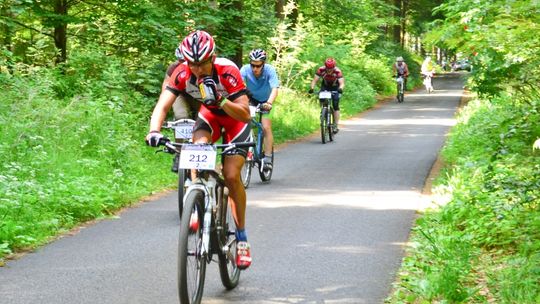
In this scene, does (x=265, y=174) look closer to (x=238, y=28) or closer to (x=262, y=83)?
(x=262, y=83)

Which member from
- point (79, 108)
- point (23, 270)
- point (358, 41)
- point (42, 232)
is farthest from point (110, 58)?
point (358, 41)

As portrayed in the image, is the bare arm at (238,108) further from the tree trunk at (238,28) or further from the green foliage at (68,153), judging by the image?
the tree trunk at (238,28)

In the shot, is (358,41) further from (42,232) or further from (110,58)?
(42,232)

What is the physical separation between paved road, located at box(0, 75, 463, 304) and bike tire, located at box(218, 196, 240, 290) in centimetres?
11

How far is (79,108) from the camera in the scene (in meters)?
12.5

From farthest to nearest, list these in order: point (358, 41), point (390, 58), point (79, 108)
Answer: point (390, 58) < point (358, 41) < point (79, 108)

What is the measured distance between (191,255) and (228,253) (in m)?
0.89

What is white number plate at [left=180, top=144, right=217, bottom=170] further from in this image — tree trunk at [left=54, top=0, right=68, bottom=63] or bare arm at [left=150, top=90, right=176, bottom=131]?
tree trunk at [left=54, top=0, right=68, bottom=63]

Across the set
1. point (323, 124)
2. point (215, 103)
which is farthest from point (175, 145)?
point (323, 124)

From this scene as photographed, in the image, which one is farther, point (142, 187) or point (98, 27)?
point (98, 27)

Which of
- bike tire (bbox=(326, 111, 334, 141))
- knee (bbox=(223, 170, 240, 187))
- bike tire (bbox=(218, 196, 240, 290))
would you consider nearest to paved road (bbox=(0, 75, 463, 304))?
bike tire (bbox=(218, 196, 240, 290))

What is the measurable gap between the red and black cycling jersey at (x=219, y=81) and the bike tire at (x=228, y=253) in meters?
0.84

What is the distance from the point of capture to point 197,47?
207 inches

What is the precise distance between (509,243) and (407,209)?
2.73m
